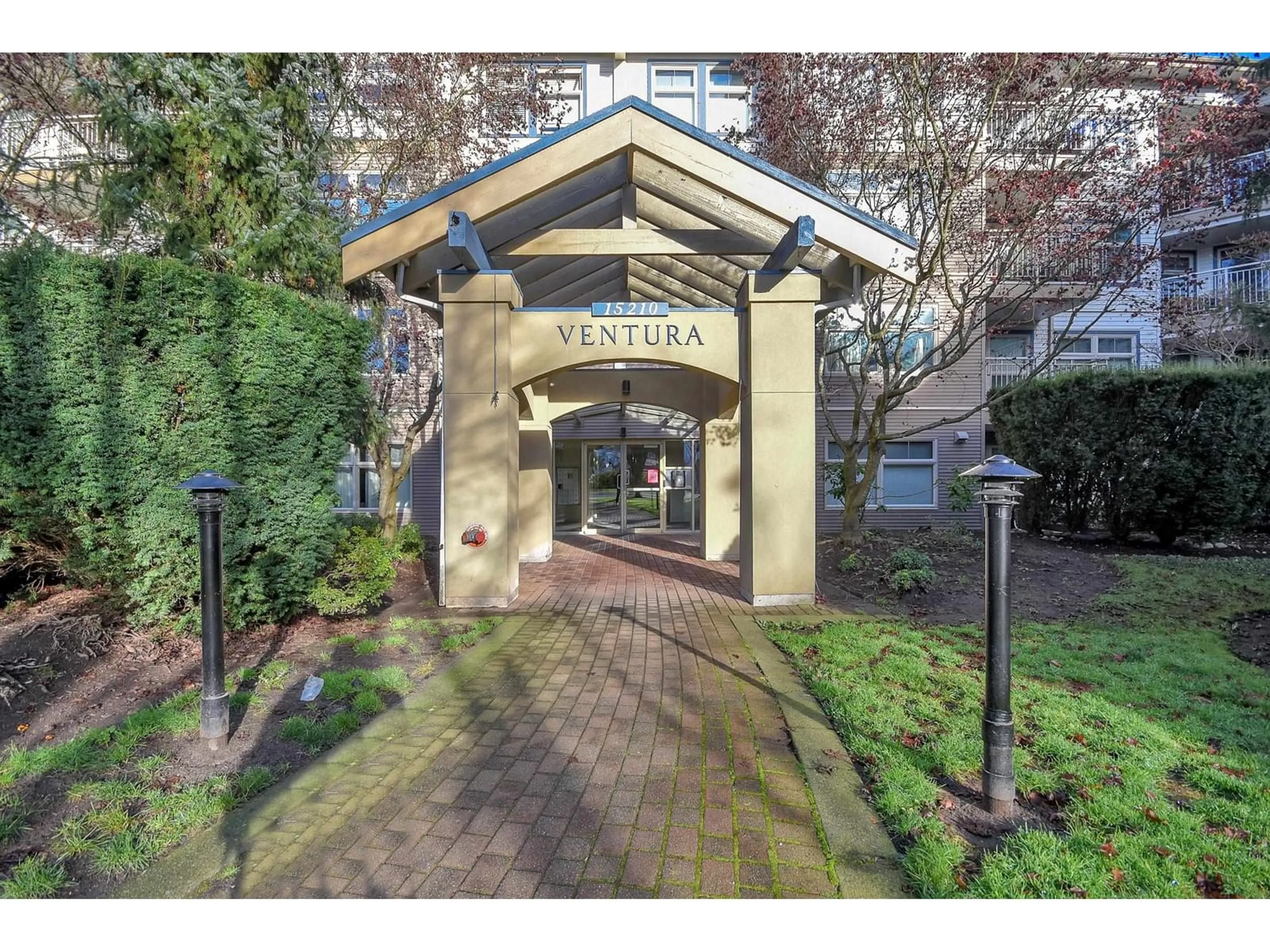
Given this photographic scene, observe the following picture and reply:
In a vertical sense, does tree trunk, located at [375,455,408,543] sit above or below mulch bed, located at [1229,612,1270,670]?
above

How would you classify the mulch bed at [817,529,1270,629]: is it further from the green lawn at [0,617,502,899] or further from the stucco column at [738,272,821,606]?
the green lawn at [0,617,502,899]

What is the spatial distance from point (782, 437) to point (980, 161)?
694 centimetres

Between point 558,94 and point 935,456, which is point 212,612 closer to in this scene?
point 558,94

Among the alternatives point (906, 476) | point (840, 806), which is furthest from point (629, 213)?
point (906, 476)

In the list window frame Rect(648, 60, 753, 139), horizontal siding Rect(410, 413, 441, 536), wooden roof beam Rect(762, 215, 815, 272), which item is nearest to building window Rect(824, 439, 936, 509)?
wooden roof beam Rect(762, 215, 815, 272)

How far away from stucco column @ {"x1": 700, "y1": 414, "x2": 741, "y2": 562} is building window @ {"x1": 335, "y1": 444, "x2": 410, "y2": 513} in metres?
9.17

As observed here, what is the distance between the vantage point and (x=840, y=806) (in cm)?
257

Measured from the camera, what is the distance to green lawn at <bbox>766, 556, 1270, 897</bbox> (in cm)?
216

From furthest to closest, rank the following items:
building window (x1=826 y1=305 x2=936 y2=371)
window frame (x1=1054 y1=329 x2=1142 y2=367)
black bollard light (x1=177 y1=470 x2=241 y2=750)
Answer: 1. window frame (x1=1054 y1=329 x2=1142 y2=367)
2. building window (x1=826 y1=305 x2=936 y2=371)
3. black bollard light (x1=177 y1=470 x2=241 y2=750)

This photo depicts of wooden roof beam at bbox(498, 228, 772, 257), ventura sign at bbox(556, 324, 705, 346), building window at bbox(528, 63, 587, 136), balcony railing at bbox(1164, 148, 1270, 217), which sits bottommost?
ventura sign at bbox(556, 324, 705, 346)

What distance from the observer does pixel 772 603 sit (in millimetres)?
6750

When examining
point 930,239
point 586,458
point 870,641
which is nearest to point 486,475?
point 870,641

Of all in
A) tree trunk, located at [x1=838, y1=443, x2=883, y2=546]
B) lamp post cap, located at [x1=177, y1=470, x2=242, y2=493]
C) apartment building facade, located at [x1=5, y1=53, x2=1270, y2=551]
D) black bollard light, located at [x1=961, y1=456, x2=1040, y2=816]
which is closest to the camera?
black bollard light, located at [x1=961, y1=456, x2=1040, y2=816]
